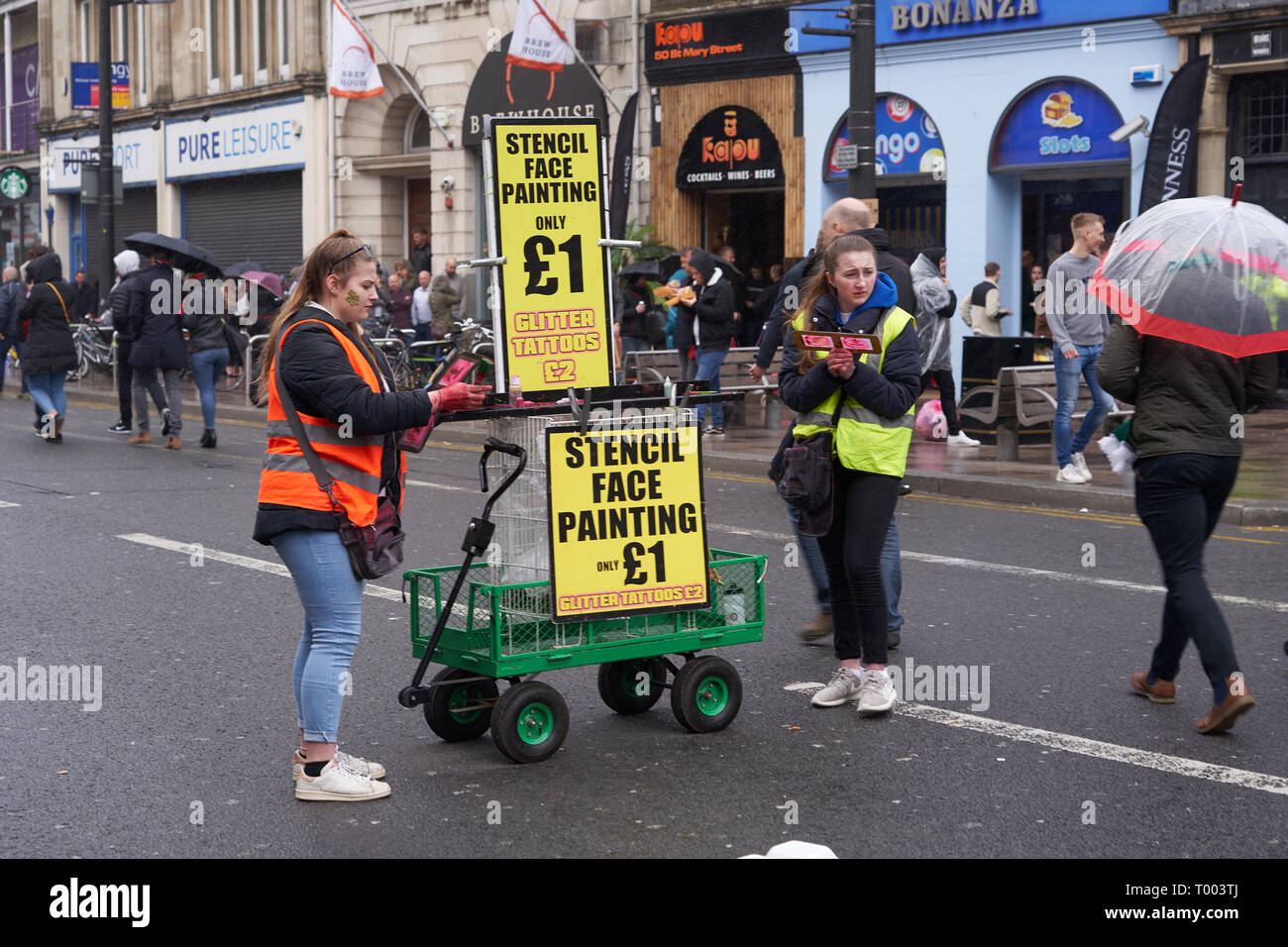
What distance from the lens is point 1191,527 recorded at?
602 centimetres

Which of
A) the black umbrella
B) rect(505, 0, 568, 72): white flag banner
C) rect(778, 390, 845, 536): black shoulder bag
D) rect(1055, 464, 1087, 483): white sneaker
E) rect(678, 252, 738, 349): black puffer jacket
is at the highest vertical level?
rect(505, 0, 568, 72): white flag banner

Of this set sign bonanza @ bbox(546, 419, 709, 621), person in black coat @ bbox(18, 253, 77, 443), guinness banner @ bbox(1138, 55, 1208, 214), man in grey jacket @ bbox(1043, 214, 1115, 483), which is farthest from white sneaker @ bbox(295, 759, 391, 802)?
guinness banner @ bbox(1138, 55, 1208, 214)

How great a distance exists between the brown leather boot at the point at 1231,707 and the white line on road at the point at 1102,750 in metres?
0.31

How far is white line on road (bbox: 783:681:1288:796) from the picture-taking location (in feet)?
17.6

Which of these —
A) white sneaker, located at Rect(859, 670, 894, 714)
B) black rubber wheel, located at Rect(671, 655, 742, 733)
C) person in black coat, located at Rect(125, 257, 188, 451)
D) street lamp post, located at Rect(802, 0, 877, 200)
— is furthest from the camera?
person in black coat, located at Rect(125, 257, 188, 451)

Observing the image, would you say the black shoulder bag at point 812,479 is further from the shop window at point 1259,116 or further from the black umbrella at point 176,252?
the shop window at point 1259,116

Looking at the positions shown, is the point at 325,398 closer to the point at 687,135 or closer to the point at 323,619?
the point at 323,619

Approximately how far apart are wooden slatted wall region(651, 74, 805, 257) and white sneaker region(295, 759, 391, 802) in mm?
17802

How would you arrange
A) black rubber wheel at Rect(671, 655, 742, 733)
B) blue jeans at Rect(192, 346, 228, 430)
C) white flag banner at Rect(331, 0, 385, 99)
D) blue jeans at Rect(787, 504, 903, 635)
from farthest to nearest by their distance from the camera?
white flag banner at Rect(331, 0, 385, 99) → blue jeans at Rect(192, 346, 228, 430) → blue jeans at Rect(787, 504, 903, 635) → black rubber wheel at Rect(671, 655, 742, 733)

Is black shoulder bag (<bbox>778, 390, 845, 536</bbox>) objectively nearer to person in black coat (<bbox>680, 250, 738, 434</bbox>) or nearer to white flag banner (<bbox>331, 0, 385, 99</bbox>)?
person in black coat (<bbox>680, 250, 738, 434</bbox>)

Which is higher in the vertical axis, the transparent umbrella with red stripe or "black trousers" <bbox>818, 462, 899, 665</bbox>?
the transparent umbrella with red stripe

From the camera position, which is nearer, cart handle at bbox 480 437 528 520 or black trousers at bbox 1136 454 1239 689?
cart handle at bbox 480 437 528 520

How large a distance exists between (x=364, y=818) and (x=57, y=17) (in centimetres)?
3991
